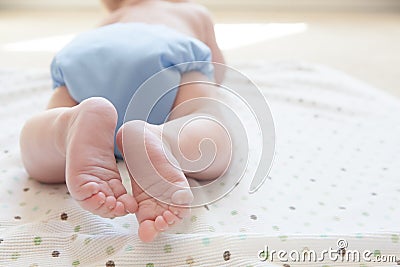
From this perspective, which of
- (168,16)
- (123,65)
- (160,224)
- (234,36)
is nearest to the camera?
(160,224)

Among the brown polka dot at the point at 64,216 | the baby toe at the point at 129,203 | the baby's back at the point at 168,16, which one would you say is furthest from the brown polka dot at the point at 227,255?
Result: the baby's back at the point at 168,16

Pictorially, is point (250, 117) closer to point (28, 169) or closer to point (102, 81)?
point (102, 81)

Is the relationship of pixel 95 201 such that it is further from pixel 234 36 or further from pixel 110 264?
pixel 234 36

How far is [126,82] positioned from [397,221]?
43cm

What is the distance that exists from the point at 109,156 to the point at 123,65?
23 centimetres

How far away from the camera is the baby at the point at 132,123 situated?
2.10 ft

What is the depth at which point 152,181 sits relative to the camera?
657mm

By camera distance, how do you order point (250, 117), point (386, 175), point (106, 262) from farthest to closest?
1. point (250, 117)
2. point (386, 175)
3. point (106, 262)

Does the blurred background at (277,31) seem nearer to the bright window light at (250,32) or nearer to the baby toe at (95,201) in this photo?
the bright window light at (250,32)

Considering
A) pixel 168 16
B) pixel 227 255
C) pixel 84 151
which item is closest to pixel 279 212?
pixel 227 255

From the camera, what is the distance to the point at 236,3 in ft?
8.50

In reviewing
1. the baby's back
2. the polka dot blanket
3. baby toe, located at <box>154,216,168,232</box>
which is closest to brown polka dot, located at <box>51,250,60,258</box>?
the polka dot blanket

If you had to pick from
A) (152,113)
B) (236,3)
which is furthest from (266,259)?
(236,3)

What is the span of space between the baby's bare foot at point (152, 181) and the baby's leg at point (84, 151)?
18mm
